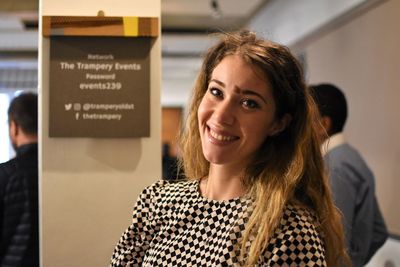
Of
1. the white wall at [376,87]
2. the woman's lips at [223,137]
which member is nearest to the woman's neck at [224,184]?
the woman's lips at [223,137]

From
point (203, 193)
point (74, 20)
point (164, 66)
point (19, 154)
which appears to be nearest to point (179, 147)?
point (203, 193)

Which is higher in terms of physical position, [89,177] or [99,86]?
[99,86]

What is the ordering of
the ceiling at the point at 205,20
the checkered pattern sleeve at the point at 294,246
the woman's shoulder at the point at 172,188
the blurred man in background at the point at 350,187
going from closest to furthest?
the checkered pattern sleeve at the point at 294,246 → the woman's shoulder at the point at 172,188 → the blurred man in background at the point at 350,187 → the ceiling at the point at 205,20

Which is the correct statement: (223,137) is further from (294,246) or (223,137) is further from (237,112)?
(294,246)

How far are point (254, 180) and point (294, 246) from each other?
202 millimetres

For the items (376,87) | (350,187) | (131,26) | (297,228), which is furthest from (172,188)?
(376,87)

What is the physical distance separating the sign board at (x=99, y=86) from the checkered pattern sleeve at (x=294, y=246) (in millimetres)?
877

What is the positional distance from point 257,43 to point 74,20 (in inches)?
32.9

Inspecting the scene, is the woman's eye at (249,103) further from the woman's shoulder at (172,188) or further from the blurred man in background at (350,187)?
the blurred man in background at (350,187)

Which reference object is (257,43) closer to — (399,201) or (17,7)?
(399,201)

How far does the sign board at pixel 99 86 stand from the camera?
5.99ft

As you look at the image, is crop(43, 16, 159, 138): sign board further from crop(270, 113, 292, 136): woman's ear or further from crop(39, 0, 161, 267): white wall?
crop(270, 113, 292, 136): woman's ear

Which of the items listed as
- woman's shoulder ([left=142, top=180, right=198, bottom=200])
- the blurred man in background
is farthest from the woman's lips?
the blurred man in background

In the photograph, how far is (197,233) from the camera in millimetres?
1217
